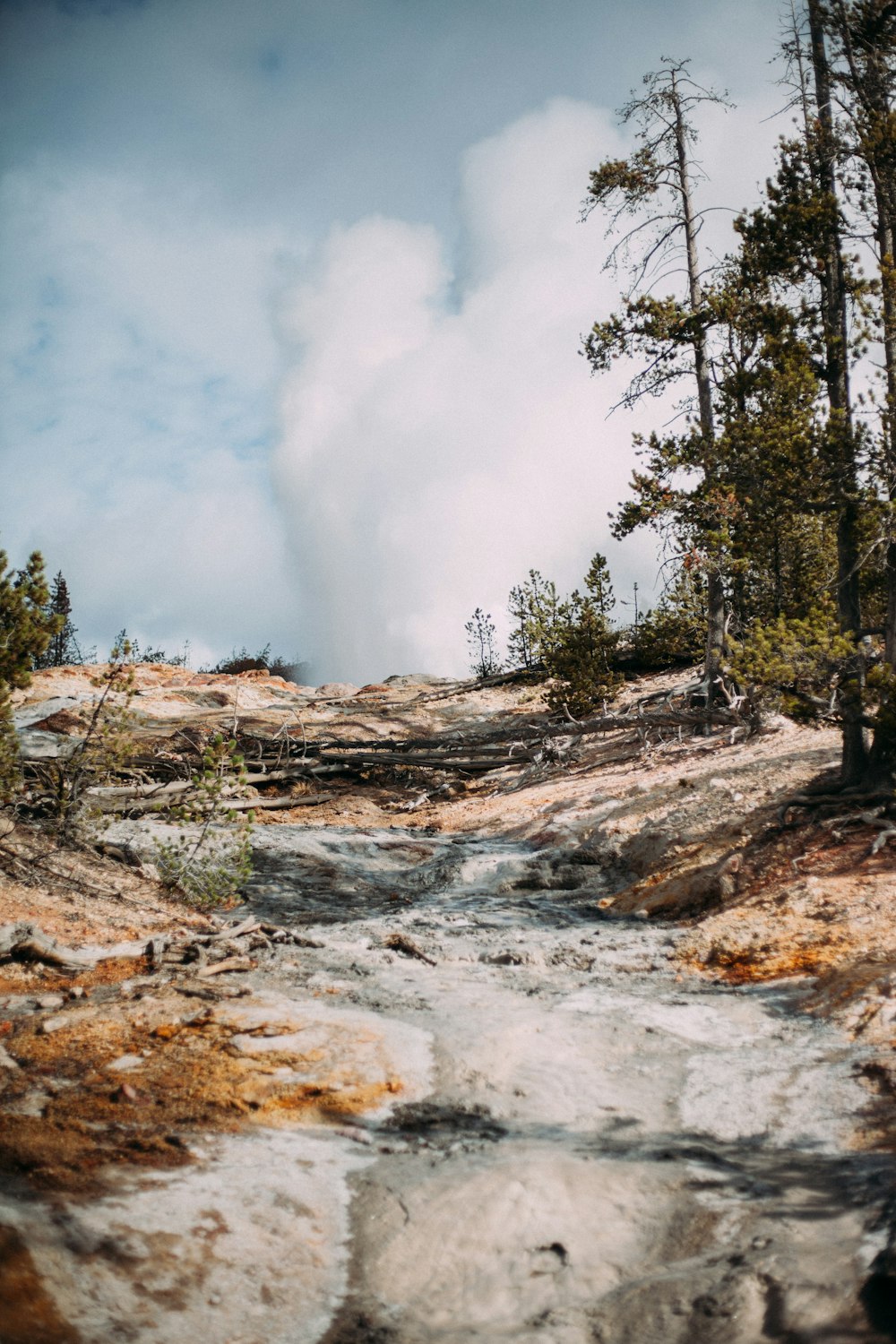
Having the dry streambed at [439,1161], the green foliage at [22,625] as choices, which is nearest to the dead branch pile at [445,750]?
the green foliage at [22,625]

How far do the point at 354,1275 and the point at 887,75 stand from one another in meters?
11.4

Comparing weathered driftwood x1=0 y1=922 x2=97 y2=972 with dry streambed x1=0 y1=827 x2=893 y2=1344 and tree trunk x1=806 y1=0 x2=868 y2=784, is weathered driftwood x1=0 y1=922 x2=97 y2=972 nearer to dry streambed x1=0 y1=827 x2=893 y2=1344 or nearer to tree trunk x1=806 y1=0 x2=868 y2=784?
dry streambed x1=0 y1=827 x2=893 y2=1344

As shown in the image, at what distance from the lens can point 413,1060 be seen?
15.4 ft

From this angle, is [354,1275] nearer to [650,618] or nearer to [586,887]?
[586,887]

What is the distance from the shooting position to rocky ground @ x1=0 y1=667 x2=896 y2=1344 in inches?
112

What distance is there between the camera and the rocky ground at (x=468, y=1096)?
2855 mm

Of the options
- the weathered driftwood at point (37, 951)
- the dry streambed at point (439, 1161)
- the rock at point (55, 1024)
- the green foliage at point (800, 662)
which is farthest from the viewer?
the green foliage at point (800, 662)

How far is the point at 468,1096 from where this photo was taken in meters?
4.38

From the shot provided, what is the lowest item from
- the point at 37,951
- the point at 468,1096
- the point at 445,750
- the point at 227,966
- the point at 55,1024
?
the point at 468,1096

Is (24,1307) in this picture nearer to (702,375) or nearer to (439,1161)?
(439,1161)

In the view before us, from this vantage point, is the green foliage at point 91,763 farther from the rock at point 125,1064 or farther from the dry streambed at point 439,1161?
the rock at point 125,1064

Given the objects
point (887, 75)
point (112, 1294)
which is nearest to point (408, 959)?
point (112, 1294)

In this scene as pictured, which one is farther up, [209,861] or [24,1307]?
[209,861]

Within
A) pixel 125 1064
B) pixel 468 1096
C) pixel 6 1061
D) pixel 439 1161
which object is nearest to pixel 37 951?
pixel 6 1061
